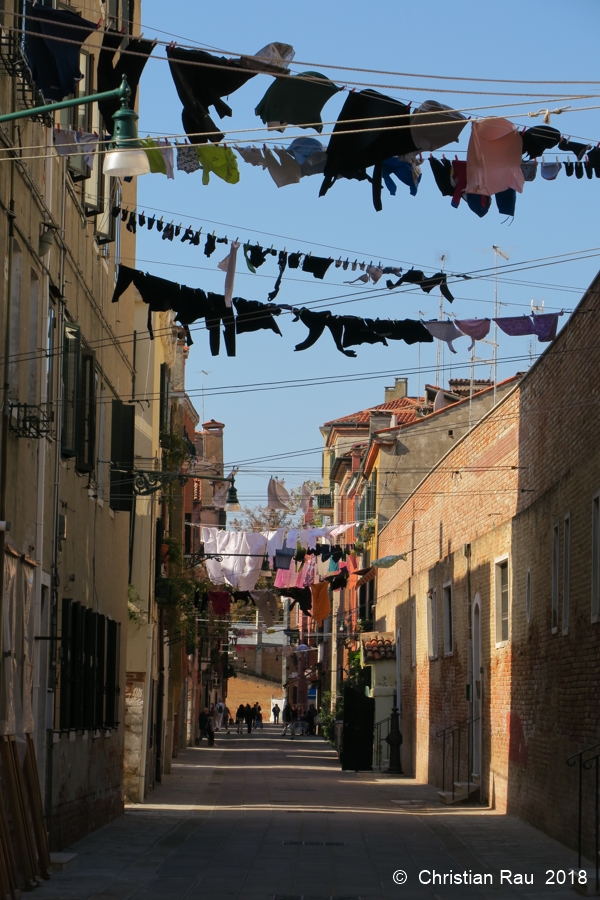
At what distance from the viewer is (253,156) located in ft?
38.4

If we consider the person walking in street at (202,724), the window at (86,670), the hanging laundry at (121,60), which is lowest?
the person walking in street at (202,724)

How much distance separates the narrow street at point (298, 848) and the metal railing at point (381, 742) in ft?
28.9

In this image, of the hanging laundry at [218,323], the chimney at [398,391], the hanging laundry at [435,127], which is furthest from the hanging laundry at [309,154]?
the chimney at [398,391]

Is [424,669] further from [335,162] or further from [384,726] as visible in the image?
[335,162]

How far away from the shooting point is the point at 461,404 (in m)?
40.9

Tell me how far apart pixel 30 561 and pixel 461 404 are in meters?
29.1

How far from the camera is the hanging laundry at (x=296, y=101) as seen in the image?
11.0m

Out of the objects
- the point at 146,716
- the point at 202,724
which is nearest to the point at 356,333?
the point at 146,716

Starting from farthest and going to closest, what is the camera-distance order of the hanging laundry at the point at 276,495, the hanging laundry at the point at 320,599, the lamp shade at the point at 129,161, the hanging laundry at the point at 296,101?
1. the hanging laundry at the point at 320,599
2. the hanging laundry at the point at 276,495
3. the hanging laundry at the point at 296,101
4. the lamp shade at the point at 129,161

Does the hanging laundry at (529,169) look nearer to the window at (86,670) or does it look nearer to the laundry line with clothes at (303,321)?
the laundry line with clothes at (303,321)

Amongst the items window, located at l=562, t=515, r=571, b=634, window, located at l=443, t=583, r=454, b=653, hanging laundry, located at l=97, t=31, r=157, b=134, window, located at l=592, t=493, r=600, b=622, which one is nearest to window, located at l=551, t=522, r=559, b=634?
window, located at l=562, t=515, r=571, b=634

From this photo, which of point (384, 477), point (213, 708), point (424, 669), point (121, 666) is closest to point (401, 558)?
point (424, 669)

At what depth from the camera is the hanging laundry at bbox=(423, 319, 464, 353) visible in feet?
51.0

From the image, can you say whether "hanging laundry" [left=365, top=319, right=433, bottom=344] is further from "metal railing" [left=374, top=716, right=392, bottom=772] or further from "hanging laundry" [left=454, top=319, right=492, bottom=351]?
"metal railing" [left=374, top=716, right=392, bottom=772]
